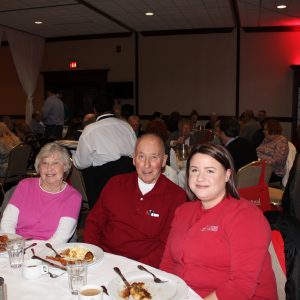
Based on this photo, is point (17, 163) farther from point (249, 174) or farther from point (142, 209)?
point (142, 209)

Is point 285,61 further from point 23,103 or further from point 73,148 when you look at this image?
point 23,103

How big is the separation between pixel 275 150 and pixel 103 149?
8.28 ft

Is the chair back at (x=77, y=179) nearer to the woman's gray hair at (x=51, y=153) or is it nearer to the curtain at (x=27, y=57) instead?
the woman's gray hair at (x=51, y=153)

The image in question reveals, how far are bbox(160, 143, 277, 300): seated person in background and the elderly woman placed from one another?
742 mm

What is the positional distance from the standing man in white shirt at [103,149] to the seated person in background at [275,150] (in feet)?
7.10

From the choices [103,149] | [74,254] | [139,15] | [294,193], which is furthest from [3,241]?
[139,15]

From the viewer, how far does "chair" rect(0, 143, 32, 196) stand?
512 cm

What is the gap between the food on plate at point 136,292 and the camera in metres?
1.33

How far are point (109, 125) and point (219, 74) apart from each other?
26.5ft

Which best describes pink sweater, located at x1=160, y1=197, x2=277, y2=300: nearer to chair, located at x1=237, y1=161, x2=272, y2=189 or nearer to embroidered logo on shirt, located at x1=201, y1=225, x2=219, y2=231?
embroidered logo on shirt, located at x1=201, y1=225, x2=219, y2=231

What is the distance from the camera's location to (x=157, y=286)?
4.69 feet

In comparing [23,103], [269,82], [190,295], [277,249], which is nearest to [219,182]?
[277,249]

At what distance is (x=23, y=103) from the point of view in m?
13.5

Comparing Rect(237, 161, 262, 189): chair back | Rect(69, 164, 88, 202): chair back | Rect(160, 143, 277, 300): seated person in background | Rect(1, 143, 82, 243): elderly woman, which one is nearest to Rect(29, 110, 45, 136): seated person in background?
Rect(69, 164, 88, 202): chair back
